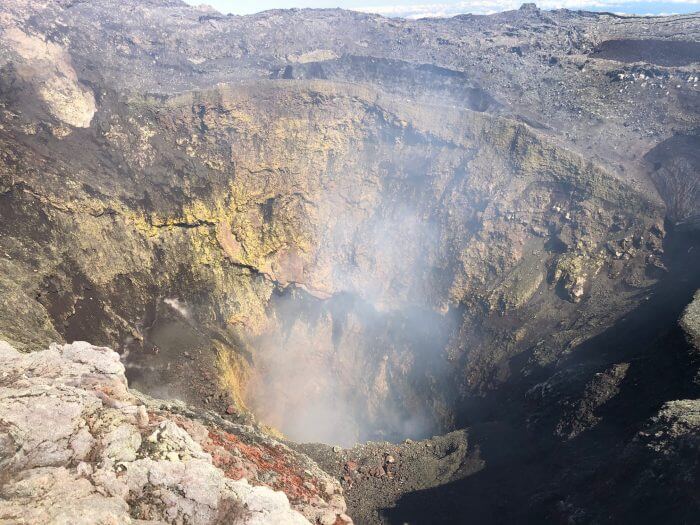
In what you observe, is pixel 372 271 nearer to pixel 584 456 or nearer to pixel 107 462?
pixel 584 456

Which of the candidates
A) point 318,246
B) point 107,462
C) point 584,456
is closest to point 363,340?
point 318,246

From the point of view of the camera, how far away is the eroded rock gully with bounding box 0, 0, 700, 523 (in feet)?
69.9

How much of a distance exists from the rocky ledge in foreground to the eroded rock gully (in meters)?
0.23

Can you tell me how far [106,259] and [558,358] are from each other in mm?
32172

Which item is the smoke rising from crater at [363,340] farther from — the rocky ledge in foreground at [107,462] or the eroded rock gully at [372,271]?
the rocky ledge in foreground at [107,462]

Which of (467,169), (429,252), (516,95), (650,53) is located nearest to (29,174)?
(429,252)

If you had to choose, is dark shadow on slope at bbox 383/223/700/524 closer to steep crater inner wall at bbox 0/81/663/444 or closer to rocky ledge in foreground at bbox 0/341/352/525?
steep crater inner wall at bbox 0/81/663/444

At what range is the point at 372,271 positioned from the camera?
4372 cm

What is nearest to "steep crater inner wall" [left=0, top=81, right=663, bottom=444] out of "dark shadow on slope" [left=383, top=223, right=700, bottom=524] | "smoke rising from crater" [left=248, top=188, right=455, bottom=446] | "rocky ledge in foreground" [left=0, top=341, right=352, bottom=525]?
"smoke rising from crater" [left=248, top=188, right=455, bottom=446]

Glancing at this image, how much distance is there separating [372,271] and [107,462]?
32.8 m

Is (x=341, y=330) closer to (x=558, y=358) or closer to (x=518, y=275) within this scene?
(x=518, y=275)

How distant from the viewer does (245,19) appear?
80.2m

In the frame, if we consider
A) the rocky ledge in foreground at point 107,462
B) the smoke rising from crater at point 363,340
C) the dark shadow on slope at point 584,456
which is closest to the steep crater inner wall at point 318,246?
the smoke rising from crater at point 363,340

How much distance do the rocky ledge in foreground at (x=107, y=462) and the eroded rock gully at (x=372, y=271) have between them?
0.74 feet
